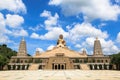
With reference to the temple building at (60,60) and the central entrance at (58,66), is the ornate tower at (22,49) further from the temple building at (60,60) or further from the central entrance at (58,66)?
the central entrance at (58,66)

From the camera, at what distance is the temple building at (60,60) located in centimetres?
9556

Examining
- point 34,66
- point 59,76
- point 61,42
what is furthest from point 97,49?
point 59,76

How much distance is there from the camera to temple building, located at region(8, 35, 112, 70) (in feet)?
314

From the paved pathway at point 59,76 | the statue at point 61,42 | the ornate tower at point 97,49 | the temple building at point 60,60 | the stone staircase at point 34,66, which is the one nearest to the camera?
the paved pathway at point 59,76

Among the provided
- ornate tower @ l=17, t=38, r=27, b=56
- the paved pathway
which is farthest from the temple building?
the paved pathway

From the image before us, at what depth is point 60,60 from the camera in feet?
318

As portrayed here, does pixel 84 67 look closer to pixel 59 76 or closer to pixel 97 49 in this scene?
pixel 97 49

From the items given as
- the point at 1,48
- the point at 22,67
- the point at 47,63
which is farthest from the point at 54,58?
the point at 1,48

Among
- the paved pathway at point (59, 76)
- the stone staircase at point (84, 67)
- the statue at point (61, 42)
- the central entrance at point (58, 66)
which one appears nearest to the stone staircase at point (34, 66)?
the central entrance at point (58, 66)

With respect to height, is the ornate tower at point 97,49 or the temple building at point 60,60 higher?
the ornate tower at point 97,49

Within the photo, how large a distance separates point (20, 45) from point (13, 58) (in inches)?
306

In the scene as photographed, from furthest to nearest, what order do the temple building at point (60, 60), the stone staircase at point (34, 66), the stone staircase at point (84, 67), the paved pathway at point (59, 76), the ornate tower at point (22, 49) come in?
the ornate tower at point (22, 49) < the temple building at point (60, 60) < the stone staircase at point (34, 66) < the stone staircase at point (84, 67) < the paved pathway at point (59, 76)

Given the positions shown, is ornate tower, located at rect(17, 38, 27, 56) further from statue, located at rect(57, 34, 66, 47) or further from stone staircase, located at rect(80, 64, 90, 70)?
stone staircase, located at rect(80, 64, 90, 70)

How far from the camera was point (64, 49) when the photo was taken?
378ft
